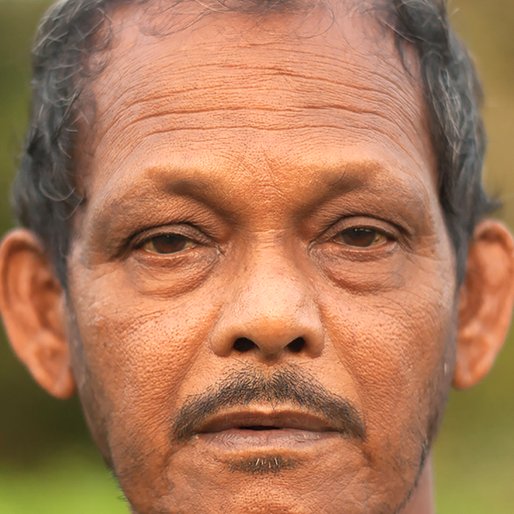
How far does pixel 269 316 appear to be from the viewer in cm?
350

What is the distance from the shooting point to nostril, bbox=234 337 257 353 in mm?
3564

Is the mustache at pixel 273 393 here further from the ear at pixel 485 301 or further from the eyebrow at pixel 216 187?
the ear at pixel 485 301

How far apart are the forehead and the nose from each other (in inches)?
11.3

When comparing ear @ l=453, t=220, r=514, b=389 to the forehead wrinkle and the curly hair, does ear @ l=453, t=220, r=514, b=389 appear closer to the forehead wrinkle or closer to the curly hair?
the curly hair

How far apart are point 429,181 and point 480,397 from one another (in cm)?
718

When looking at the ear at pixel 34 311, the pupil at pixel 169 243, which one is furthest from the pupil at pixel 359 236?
the ear at pixel 34 311

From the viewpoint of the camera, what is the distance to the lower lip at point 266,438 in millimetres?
3551

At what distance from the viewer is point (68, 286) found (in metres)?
4.14

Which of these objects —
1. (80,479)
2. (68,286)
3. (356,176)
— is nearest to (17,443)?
(80,479)

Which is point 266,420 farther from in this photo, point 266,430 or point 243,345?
point 243,345

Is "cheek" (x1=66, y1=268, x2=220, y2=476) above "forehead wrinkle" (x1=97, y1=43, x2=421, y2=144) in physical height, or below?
below

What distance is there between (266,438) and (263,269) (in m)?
0.46

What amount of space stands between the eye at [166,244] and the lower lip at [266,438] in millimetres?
561

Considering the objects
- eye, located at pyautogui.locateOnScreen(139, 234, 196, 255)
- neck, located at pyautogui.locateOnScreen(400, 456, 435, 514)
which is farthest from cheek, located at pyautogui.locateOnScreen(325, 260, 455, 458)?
eye, located at pyautogui.locateOnScreen(139, 234, 196, 255)
